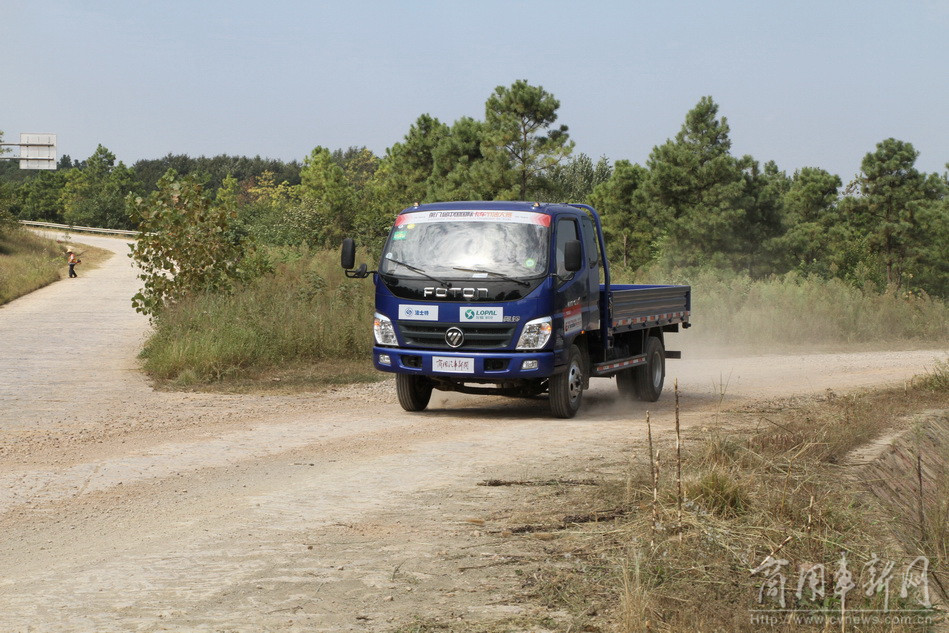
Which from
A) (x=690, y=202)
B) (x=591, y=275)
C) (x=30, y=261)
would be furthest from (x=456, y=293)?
(x=30, y=261)

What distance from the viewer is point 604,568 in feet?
20.4

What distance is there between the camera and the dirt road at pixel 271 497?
5645mm

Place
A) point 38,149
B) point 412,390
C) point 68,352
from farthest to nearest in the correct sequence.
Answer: point 38,149, point 68,352, point 412,390

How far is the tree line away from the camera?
3581cm

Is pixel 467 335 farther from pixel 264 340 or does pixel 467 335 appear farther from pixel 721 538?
pixel 264 340

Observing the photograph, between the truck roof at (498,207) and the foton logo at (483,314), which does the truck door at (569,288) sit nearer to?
the truck roof at (498,207)

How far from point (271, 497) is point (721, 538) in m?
3.36

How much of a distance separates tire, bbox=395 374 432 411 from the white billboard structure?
139 ft

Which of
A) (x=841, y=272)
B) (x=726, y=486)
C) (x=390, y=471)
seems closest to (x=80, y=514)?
(x=390, y=471)

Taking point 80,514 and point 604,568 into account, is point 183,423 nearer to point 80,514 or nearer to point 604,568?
point 80,514

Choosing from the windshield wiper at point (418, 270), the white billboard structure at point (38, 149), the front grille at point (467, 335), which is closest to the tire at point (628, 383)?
the front grille at point (467, 335)

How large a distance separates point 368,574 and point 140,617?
4.15 feet

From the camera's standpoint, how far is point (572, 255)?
12.2m

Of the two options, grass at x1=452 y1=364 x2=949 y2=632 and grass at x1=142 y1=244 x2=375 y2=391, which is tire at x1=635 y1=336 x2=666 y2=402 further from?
grass at x1=452 y1=364 x2=949 y2=632
